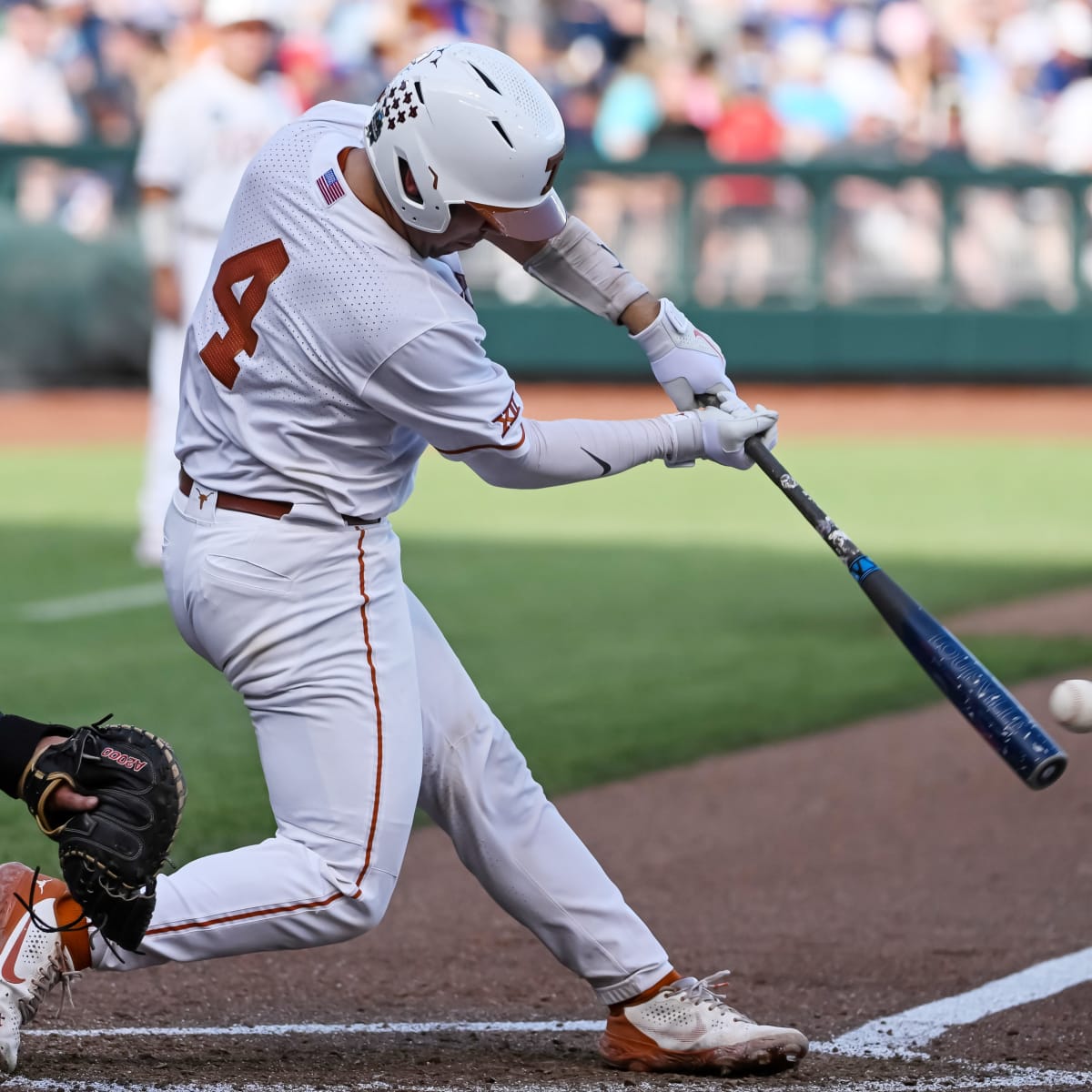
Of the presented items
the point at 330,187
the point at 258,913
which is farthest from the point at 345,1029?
the point at 330,187

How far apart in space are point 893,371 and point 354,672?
1443cm

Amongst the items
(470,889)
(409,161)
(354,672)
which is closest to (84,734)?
(354,672)

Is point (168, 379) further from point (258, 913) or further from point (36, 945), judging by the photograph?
point (258, 913)

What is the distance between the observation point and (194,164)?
854 centimetres

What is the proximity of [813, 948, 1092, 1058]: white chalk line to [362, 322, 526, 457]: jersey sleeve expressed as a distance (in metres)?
1.31

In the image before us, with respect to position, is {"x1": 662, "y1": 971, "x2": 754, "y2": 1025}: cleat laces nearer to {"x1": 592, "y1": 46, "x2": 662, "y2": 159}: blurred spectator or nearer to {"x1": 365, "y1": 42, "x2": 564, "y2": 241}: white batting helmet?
{"x1": 365, "y1": 42, "x2": 564, "y2": 241}: white batting helmet

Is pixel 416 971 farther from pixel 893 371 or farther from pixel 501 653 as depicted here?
pixel 893 371

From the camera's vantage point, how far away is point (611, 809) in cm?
569

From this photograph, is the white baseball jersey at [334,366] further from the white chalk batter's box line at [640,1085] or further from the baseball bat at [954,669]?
the white chalk batter's box line at [640,1085]

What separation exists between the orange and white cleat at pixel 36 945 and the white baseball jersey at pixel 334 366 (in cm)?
74

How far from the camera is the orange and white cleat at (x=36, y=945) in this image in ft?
10.8

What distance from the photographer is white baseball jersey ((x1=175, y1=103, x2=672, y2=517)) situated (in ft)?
10.4

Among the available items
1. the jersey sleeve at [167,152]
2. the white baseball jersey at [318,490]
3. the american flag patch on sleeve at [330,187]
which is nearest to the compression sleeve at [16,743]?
the white baseball jersey at [318,490]

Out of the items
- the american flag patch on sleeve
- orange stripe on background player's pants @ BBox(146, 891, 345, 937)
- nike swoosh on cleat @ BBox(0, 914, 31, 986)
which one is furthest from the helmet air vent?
nike swoosh on cleat @ BBox(0, 914, 31, 986)
